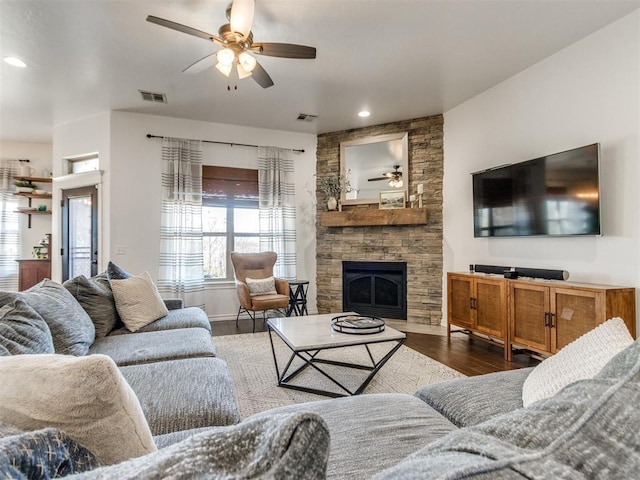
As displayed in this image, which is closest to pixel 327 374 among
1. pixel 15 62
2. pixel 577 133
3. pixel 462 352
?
pixel 462 352

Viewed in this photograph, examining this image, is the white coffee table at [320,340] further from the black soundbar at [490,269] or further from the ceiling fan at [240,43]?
the ceiling fan at [240,43]

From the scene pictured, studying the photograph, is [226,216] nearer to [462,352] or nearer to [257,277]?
[257,277]

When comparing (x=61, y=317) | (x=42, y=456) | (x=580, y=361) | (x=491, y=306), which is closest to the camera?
(x=42, y=456)

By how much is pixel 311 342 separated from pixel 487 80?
341 cm

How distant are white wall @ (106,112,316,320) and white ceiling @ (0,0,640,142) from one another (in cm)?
25

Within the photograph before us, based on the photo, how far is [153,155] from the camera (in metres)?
4.62

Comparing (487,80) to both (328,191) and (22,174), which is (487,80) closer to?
(328,191)

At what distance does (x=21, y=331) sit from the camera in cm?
131

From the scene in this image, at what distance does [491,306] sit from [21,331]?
3.51 m

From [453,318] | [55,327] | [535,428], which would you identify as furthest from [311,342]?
[453,318]

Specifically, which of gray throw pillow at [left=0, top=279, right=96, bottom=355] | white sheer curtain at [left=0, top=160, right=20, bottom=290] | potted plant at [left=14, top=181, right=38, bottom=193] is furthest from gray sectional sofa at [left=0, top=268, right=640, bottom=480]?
white sheer curtain at [left=0, top=160, right=20, bottom=290]

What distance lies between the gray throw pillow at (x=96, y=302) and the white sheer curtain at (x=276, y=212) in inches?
104

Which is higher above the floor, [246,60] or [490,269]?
[246,60]

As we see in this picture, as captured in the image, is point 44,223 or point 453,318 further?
point 44,223
